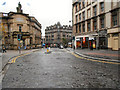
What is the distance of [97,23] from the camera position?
23688 millimetres

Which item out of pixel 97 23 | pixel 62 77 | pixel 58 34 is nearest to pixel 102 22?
pixel 97 23

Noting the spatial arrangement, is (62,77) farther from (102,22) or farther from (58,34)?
(58,34)

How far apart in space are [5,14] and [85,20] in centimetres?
2828

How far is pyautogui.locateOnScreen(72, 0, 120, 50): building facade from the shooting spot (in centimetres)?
1925

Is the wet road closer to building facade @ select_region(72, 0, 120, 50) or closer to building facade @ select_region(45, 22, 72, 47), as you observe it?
building facade @ select_region(72, 0, 120, 50)

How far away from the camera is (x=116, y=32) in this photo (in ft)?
61.4

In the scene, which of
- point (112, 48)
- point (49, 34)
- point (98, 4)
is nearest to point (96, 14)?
point (98, 4)

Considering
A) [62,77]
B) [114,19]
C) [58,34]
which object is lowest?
[62,77]

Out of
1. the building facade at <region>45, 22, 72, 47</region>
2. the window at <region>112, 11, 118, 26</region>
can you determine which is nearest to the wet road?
the window at <region>112, 11, 118, 26</region>

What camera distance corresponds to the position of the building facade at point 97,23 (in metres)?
19.2

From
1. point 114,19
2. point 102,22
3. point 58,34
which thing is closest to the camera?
point 114,19

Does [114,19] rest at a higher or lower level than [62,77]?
higher

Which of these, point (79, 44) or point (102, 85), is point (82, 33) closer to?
point (79, 44)

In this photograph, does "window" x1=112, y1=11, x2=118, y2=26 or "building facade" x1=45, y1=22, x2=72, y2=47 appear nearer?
Result: "window" x1=112, y1=11, x2=118, y2=26
